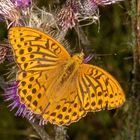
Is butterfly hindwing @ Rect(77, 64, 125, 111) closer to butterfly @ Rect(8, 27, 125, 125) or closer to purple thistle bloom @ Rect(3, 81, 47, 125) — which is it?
butterfly @ Rect(8, 27, 125, 125)

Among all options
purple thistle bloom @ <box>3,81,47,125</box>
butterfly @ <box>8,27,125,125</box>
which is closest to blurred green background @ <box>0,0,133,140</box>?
purple thistle bloom @ <box>3,81,47,125</box>

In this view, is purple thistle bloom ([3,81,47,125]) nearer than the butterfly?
No

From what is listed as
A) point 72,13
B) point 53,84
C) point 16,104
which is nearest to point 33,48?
point 53,84

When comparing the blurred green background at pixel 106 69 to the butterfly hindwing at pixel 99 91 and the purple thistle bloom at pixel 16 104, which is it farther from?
the butterfly hindwing at pixel 99 91

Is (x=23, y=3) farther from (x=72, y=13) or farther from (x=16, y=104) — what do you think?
(x=16, y=104)

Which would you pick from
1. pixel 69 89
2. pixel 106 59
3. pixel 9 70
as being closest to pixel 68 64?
pixel 69 89

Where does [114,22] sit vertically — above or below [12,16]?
below

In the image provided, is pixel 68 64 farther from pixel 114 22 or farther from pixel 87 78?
pixel 114 22

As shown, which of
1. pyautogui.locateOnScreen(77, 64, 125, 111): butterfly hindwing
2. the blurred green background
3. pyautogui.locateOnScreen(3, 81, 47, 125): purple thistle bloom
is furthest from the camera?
the blurred green background
